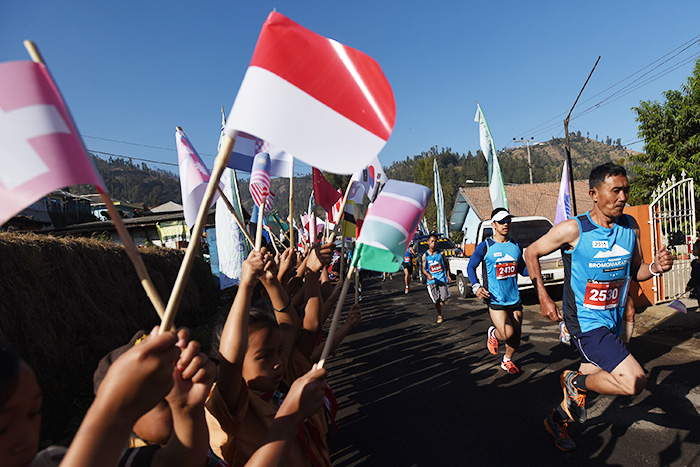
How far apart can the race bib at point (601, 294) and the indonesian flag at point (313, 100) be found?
2.77 meters

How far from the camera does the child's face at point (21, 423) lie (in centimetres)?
94

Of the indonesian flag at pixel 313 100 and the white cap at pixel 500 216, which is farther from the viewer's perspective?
the white cap at pixel 500 216

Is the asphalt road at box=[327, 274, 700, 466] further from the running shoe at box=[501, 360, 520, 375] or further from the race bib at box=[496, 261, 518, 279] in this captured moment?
the race bib at box=[496, 261, 518, 279]

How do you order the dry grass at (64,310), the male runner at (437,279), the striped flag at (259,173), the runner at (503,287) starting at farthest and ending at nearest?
the male runner at (437,279)
the runner at (503,287)
the dry grass at (64,310)
the striped flag at (259,173)

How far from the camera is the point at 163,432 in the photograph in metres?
1.38

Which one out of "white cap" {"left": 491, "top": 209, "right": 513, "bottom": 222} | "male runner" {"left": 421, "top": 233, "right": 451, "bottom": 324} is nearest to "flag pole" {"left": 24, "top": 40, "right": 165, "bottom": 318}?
"white cap" {"left": 491, "top": 209, "right": 513, "bottom": 222}

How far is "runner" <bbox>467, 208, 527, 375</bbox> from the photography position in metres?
5.78

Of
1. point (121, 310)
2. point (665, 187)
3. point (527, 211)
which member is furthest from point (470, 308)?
point (527, 211)

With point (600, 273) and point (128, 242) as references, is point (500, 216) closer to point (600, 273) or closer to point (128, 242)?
point (600, 273)

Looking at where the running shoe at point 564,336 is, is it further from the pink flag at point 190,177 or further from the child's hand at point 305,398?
the child's hand at point 305,398

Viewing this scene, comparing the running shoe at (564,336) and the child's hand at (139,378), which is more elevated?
the child's hand at (139,378)

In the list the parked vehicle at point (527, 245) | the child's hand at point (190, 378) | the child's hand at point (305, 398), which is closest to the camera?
the child's hand at point (190, 378)

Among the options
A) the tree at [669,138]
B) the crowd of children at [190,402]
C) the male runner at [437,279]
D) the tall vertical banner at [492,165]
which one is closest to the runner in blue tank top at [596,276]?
the crowd of children at [190,402]

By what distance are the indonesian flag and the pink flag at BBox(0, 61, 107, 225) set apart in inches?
14.9
